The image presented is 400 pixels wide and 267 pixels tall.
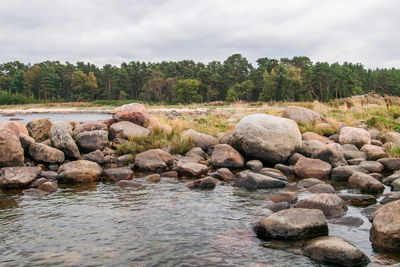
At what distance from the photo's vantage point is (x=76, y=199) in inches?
305

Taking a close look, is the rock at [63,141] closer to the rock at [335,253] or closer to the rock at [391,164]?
the rock at [335,253]

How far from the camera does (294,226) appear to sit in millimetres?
5262

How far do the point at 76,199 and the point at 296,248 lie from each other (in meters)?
5.12

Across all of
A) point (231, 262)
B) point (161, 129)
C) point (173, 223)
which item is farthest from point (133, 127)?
point (231, 262)

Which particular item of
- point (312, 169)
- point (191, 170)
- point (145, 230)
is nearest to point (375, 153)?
point (312, 169)

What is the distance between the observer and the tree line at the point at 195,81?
247 ft

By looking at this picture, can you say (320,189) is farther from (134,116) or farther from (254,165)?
(134,116)

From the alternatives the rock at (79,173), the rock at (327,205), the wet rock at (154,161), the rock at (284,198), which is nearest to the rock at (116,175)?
the rock at (79,173)

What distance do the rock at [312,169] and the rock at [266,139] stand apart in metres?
1.04

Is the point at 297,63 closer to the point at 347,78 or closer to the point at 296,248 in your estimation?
the point at 347,78

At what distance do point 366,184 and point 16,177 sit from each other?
8.85 metres

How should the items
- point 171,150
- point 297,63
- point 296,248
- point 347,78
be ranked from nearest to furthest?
point 296,248 < point 171,150 < point 347,78 < point 297,63

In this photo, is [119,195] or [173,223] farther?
[119,195]

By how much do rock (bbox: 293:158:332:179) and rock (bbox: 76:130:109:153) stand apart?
7.18 m
